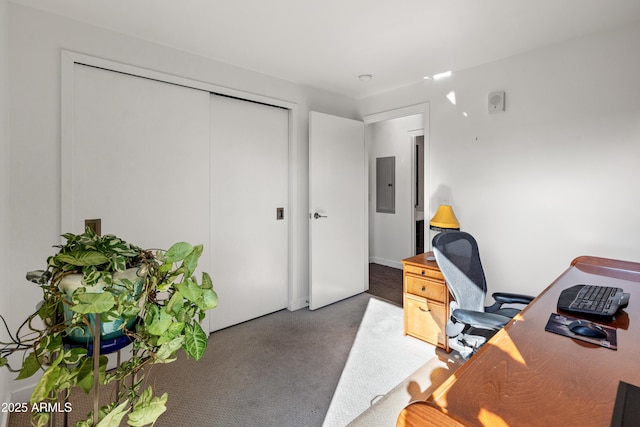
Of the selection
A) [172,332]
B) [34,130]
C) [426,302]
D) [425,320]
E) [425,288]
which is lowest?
[425,320]

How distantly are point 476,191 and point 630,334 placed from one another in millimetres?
1895

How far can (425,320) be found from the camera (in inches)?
99.9

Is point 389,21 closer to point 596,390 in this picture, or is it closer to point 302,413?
point 596,390

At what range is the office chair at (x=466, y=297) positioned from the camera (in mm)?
1589

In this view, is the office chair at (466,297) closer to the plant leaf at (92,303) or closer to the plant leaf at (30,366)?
the plant leaf at (92,303)

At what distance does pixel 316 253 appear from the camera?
129 inches

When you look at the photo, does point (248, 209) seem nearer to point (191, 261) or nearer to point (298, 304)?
point (298, 304)

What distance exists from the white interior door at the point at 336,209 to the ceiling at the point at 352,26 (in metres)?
0.82

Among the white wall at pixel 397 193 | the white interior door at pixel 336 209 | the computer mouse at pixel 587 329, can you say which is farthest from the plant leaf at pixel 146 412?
the white wall at pixel 397 193

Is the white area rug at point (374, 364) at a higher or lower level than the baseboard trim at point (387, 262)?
lower

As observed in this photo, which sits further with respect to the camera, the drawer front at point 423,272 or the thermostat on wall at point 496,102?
the thermostat on wall at point 496,102

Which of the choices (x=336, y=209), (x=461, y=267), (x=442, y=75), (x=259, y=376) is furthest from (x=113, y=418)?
(x=442, y=75)

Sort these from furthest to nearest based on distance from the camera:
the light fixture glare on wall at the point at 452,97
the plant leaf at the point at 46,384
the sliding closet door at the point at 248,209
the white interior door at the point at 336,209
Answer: the white interior door at the point at 336,209
the light fixture glare on wall at the point at 452,97
the sliding closet door at the point at 248,209
the plant leaf at the point at 46,384

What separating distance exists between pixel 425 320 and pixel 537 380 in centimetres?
183
